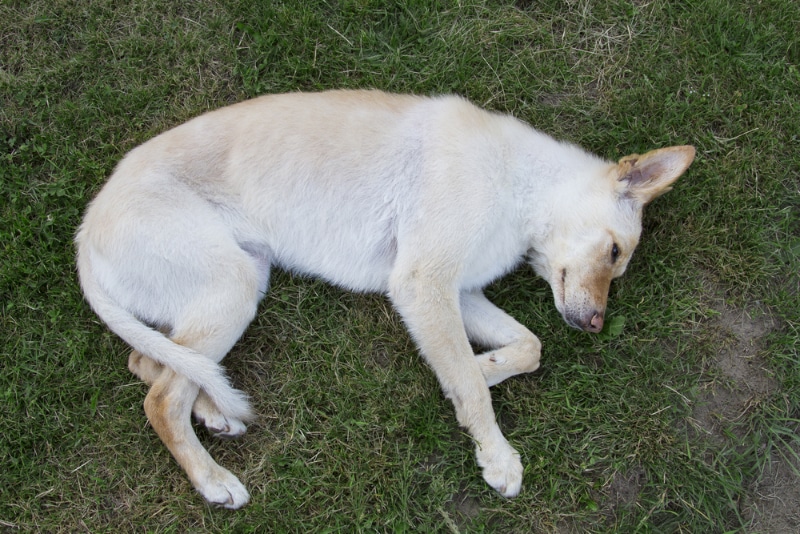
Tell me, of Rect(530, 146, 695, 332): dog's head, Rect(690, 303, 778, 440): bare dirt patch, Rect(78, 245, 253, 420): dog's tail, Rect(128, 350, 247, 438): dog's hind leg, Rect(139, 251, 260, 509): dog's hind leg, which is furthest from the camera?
Rect(690, 303, 778, 440): bare dirt patch

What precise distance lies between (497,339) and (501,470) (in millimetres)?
784

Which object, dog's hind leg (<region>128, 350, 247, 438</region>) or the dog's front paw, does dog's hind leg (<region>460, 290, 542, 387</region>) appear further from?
dog's hind leg (<region>128, 350, 247, 438</region>)

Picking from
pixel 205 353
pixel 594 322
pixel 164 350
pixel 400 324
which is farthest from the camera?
pixel 400 324

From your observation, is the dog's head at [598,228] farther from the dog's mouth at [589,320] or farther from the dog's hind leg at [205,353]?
the dog's hind leg at [205,353]

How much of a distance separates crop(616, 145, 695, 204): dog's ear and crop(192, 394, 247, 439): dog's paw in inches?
108

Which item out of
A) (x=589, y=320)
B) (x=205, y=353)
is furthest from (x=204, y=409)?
(x=589, y=320)

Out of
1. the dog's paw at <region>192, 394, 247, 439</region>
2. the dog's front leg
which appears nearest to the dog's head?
the dog's front leg

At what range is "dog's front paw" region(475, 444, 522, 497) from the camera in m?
3.59

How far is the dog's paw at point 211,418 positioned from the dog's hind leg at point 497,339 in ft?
5.17

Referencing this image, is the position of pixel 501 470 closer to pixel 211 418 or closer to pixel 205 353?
pixel 211 418

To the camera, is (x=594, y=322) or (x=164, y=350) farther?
(x=594, y=322)

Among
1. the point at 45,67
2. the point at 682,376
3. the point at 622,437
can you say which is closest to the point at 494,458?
the point at 622,437

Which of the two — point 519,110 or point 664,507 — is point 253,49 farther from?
point 664,507

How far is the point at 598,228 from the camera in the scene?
351 centimetres
